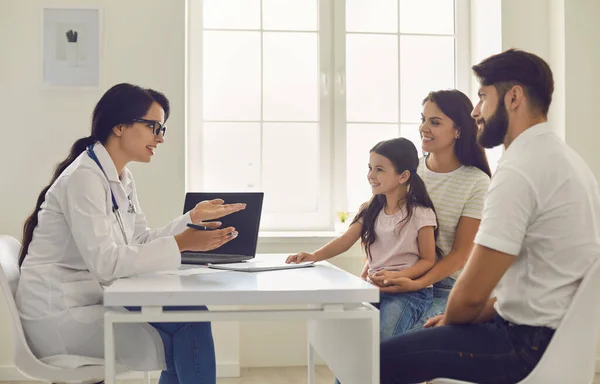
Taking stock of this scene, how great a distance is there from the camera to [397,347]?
163 cm

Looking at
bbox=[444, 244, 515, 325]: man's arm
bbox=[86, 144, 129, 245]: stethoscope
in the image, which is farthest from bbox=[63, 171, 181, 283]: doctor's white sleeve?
bbox=[444, 244, 515, 325]: man's arm

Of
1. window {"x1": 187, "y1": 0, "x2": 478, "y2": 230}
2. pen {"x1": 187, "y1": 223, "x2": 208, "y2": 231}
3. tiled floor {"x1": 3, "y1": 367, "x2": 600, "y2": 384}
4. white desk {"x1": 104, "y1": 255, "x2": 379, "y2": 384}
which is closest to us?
white desk {"x1": 104, "y1": 255, "x2": 379, "y2": 384}

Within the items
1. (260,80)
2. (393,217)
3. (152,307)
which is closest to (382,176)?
(393,217)

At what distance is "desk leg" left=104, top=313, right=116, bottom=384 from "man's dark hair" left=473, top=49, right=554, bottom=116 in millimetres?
1081

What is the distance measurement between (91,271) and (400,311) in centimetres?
95

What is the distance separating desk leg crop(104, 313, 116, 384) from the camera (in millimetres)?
1572

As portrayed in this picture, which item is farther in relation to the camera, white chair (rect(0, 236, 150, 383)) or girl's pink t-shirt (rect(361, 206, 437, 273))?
girl's pink t-shirt (rect(361, 206, 437, 273))

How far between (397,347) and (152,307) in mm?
586

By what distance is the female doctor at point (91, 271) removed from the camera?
6.07 feet

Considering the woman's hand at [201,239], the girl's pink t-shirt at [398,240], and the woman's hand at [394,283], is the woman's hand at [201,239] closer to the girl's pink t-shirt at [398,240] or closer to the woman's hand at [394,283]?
the woman's hand at [394,283]

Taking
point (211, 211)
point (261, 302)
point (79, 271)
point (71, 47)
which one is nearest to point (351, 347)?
point (261, 302)

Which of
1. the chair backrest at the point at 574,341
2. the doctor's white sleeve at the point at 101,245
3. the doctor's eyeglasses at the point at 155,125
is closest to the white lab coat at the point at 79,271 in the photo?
the doctor's white sleeve at the point at 101,245

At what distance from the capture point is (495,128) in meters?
1.70

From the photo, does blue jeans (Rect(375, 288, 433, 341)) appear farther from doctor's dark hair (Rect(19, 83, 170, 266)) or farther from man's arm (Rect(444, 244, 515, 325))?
doctor's dark hair (Rect(19, 83, 170, 266))
